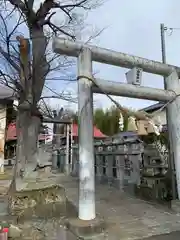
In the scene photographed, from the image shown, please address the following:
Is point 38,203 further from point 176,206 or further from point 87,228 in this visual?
point 176,206

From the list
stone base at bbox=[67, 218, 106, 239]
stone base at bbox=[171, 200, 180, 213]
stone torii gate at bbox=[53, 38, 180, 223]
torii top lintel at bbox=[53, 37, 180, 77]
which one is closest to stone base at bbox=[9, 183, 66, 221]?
stone base at bbox=[67, 218, 106, 239]

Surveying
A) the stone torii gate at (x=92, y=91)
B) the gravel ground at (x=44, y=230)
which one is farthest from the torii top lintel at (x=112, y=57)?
the gravel ground at (x=44, y=230)

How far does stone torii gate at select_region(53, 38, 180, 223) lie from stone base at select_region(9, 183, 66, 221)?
189 cm

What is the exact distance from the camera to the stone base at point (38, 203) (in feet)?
20.5

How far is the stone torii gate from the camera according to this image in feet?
16.2

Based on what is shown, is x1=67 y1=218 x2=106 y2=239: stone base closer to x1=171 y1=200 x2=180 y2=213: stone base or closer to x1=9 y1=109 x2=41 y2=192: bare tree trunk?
x1=171 y1=200 x2=180 y2=213: stone base

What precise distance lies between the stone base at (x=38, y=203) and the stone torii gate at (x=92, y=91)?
1.89 metres

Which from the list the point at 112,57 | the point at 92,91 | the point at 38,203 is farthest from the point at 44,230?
the point at 112,57

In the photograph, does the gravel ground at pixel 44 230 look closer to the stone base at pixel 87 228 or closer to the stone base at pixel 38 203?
the stone base at pixel 87 228

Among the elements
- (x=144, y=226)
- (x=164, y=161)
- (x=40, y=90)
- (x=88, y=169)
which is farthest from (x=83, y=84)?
(x=164, y=161)

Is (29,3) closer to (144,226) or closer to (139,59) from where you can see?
(139,59)

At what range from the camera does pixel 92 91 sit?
17.9 ft

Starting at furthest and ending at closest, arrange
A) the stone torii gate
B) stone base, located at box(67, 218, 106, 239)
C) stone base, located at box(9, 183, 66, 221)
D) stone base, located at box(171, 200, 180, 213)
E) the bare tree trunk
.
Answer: the bare tree trunk
stone base, located at box(9, 183, 66, 221)
stone base, located at box(171, 200, 180, 213)
the stone torii gate
stone base, located at box(67, 218, 106, 239)

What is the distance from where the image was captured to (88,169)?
16.3 feet
